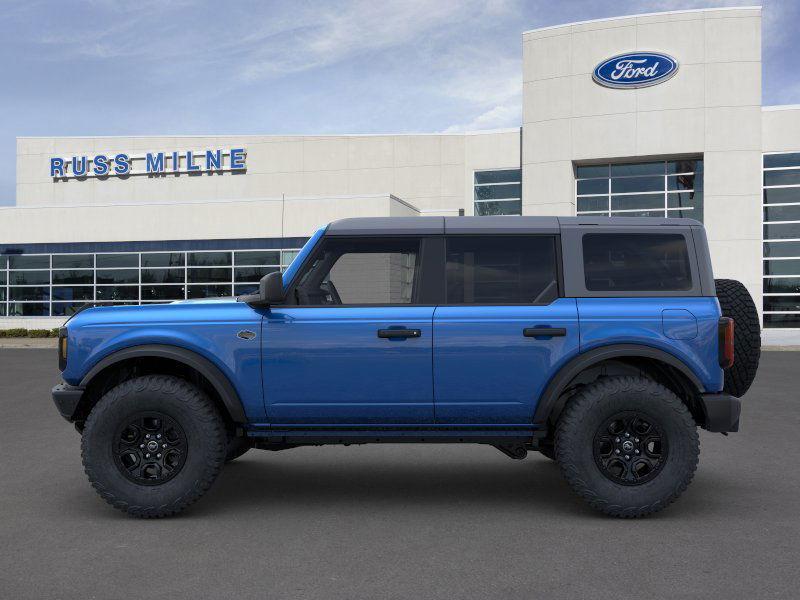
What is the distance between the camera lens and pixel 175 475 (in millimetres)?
5426

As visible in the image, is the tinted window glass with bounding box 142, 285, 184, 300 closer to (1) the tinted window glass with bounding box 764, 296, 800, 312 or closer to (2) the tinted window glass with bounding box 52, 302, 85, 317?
(2) the tinted window glass with bounding box 52, 302, 85, 317

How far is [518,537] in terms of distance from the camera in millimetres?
4973

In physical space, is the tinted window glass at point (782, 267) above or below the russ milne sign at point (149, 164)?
below

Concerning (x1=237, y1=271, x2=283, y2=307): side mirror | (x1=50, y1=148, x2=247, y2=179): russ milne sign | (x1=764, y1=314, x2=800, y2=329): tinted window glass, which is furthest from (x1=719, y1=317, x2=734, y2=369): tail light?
(x1=50, y1=148, x2=247, y2=179): russ milne sign

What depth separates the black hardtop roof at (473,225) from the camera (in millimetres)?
5672

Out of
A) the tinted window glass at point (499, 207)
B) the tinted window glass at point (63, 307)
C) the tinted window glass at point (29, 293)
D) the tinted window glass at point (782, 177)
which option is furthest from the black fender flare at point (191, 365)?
the tinted window glass at point (29, 293)

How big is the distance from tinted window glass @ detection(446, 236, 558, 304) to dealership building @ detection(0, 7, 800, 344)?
2710cm

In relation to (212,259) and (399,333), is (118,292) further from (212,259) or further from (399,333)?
(399,333)

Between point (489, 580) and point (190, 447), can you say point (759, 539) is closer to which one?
point (489, 580)

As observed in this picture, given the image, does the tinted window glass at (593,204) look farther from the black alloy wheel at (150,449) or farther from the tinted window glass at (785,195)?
the black alloy wheel at (150,449)

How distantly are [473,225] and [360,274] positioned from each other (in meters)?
0.86

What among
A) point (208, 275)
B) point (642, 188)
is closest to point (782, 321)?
point (642, 188)

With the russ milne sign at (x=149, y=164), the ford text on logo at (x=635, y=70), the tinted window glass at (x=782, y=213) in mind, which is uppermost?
the ford text on logo at (x=635, y=70)

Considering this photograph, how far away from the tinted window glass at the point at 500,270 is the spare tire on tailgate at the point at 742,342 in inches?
53.3
